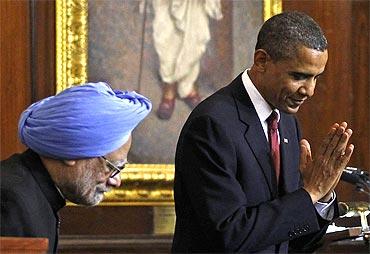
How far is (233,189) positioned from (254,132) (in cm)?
27

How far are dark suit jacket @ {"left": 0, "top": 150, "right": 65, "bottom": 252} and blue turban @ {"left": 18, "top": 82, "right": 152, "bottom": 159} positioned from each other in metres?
0.06

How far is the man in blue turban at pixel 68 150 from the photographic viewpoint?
2.92 m

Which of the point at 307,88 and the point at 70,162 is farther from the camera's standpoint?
the point at 307,88

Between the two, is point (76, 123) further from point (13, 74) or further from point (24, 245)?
point (13, 74)

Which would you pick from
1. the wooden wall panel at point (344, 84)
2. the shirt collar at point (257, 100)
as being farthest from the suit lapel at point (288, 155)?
the wooden wall panel at point (344, 84)

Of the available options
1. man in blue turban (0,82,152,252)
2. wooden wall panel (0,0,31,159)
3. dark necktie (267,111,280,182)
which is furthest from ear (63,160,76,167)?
wooden wall panel (0,0,31,159)

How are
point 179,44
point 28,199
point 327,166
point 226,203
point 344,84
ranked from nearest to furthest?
point 28,199 → point 226,203 → point 327,166 → point 179,44 → point 344,84

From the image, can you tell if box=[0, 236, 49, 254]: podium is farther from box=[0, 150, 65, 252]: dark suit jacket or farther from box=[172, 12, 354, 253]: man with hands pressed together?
box=[172, 12, 354, 253]: man with hands pressed together

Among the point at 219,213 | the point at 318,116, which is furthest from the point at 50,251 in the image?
the point at 318,116

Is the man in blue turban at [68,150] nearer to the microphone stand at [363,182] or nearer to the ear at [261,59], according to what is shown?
the ear at [261,59]

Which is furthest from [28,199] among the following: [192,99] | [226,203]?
[192,99]

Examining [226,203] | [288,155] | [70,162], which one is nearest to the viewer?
[70,162]

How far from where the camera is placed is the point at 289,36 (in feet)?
11.3

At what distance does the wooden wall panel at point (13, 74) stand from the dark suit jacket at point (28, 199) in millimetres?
2210
